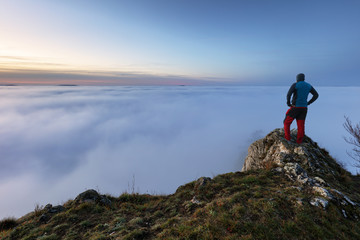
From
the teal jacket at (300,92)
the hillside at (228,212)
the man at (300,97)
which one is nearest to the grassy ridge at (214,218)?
the hillside at (228,212)

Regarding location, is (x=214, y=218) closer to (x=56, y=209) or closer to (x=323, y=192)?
(x=323, y=192)

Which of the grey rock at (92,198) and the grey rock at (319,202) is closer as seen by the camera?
the grey rock at (319,202)

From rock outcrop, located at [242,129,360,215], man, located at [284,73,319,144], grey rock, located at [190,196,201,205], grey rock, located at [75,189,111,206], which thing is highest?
man, located at [284,73,319,144]

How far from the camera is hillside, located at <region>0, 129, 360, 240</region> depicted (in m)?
4.37

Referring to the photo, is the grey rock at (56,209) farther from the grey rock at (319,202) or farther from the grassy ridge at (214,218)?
the grey rock at (319,202)

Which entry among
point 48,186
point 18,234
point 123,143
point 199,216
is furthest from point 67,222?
point 123,143

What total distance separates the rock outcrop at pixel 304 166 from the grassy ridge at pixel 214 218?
32cm

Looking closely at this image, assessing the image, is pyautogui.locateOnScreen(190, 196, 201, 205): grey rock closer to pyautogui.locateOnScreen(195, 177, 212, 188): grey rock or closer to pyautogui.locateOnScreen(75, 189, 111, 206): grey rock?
pyautogui.locateOnScreen(195, 177, 212, 188): grey rock

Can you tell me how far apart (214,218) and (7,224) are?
934cm

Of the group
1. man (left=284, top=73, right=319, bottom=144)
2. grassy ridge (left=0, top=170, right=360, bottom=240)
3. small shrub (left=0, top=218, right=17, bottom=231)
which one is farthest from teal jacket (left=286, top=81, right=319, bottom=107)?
small shrub (left=0, top=218, right=17, bottom=231)

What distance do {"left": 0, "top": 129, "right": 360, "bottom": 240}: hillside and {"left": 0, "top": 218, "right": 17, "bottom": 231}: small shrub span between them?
34mm

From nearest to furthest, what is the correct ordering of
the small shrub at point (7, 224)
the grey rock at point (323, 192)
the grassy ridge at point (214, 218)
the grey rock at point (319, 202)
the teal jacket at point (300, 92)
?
the grassy ridge at point (214, 218), the grey rock at point (319, 202), the grey rock at point (323, 192), the small shrub at point (7, 224), the teal jacket at point (300, 92)

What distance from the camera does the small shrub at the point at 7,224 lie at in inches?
258

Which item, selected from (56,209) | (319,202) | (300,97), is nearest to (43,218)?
(56,209)
